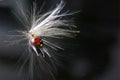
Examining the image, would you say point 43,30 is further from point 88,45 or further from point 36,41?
point 88,45

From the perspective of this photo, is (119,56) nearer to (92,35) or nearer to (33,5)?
(92,35)

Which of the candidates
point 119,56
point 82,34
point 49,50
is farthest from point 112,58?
point 49,50

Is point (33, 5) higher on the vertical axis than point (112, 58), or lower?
higher

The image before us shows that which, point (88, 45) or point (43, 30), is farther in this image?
point (88, 45)

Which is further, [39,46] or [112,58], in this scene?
[112,58]

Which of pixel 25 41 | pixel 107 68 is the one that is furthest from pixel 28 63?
pixel 107 68

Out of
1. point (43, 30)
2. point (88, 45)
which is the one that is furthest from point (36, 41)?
point (88, 45)
